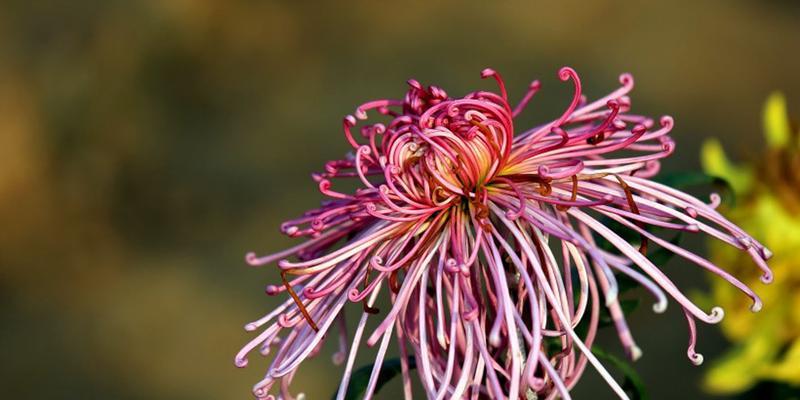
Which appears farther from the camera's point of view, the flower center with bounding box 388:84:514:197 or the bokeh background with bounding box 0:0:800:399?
the bokeh background with bounding box 0:0:800:399

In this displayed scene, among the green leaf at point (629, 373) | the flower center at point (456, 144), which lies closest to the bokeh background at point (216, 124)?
the green leaf at point (629, 373)

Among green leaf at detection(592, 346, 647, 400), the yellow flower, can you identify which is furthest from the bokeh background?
green leaf at detection(592, 346, 647, 400)

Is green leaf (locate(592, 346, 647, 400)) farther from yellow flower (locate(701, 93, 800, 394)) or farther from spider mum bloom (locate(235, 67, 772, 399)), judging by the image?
yellow flower (locate(701, 93, 800, 394))

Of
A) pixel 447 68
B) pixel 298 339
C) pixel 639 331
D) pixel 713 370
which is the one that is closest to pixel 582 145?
pixel 298 339

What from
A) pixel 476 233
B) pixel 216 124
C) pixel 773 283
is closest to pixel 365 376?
pixel 476 233

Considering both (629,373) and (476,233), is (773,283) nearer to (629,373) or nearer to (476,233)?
(629,373)

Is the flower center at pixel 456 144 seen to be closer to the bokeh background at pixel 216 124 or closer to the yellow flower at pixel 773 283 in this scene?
the yellow flower at pixel 773 283
